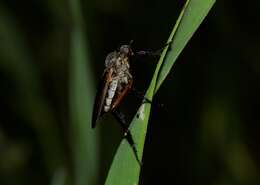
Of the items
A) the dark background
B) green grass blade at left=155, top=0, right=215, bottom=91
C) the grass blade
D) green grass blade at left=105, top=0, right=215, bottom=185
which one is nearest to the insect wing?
the grass blade

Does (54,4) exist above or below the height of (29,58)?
above

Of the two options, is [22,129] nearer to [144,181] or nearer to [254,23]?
[144,181]

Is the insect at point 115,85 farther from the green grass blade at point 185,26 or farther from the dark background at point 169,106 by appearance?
the green grass blade at point 185,26

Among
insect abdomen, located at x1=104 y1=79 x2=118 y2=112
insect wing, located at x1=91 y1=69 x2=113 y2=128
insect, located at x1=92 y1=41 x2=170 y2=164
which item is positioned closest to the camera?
insect wing, located at x1=91 y1=69 x2=113 y2=128

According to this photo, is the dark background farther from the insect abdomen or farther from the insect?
the insect abdomen

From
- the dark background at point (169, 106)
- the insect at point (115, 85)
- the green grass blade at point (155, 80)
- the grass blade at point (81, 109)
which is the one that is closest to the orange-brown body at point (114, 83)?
the insect at point (115, 85)

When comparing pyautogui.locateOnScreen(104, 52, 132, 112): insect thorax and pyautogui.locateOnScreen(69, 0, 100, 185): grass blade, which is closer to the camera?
pyautogui.locateOnScreen(69, 0, 100, 185): grass blade

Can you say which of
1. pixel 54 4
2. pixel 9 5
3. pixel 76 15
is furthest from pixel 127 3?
pixel 76 15

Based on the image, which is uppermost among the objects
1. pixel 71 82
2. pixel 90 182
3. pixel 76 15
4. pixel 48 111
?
pixel 76 15
